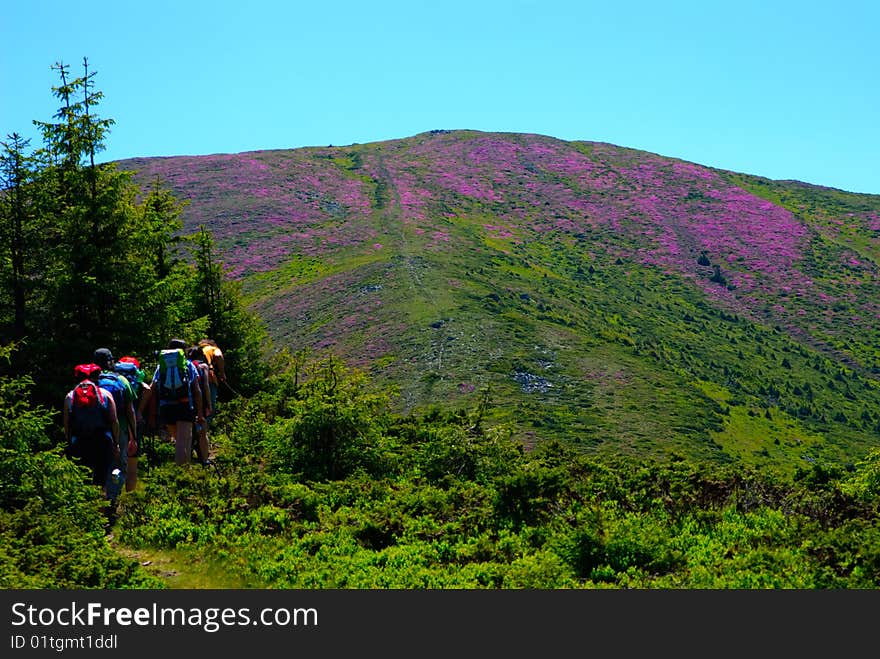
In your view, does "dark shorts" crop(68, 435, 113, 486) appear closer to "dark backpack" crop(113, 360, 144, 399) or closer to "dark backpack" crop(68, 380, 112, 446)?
"dark backpack" crop(68, 380, 112, 446)

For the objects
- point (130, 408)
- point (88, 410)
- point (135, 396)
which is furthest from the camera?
point (135, 396)

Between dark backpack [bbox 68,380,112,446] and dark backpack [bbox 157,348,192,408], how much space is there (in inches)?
90.9

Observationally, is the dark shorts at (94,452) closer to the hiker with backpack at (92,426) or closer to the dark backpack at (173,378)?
the hiker with backpack at (92,426)

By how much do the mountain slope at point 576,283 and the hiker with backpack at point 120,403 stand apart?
42.2 ft

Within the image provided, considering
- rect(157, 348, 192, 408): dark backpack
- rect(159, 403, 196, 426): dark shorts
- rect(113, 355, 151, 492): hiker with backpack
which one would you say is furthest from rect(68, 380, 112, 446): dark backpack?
rect(159, 403, 196, 426): dark shorts

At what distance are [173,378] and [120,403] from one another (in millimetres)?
1951

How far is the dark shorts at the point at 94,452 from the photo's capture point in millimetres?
10234

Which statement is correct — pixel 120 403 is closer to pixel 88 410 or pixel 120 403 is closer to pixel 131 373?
pixel 88 410

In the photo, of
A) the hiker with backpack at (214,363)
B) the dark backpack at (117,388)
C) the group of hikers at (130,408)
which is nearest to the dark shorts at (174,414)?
the group of hikers at (130,408)

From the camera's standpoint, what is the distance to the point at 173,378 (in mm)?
12680

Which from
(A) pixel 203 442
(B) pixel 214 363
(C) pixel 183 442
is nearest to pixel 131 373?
(C) pixel 183 442

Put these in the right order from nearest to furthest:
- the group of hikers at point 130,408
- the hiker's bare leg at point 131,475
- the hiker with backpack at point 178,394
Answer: the group of hikers at point 130,408
the hiker's bare leg at point 131,475
the hiker with backpack at point 178,394

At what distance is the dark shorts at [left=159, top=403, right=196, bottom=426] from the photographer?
42.5 ft

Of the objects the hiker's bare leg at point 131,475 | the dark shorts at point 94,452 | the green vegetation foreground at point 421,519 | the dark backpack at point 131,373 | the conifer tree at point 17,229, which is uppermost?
the conifer tree at point 17,229
